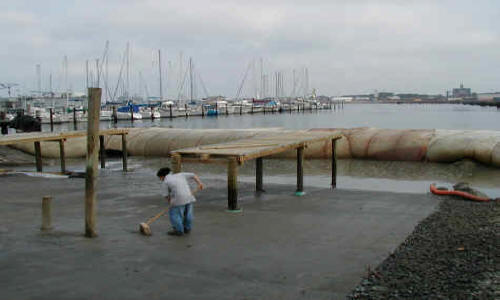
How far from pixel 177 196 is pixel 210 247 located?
98 centimetres

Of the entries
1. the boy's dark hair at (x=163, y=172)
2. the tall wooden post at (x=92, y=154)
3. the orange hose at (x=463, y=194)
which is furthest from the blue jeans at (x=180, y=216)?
the orange hose at (x=463, y=194)

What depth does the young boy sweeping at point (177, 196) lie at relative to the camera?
8742 millimetres

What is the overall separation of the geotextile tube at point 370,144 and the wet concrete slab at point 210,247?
21.2 feet

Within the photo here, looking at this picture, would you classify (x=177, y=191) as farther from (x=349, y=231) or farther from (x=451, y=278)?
(x=451, y=278)

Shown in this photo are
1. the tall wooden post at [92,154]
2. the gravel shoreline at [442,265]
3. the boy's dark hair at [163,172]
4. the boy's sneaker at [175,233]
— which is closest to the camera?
the gravel shoreline at [442,265]

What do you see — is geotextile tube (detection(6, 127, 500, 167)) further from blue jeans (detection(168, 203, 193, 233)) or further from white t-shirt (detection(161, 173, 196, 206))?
white t-shirt (detection(161, 173, 196, 206))

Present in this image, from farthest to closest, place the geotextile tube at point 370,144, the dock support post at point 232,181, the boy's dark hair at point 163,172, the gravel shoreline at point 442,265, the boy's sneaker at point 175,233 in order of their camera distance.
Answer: the geotextile tube at point 370,144 < the dock support post at point 232,181 < the boy's sneaker at point 175,233 < the boy's dark hair at point 163,172 < the gravel shoreline at point 442,265

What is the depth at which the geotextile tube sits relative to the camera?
Answer: 2150 centimetres

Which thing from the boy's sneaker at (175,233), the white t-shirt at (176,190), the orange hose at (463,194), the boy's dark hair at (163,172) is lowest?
the orange hose at (463,194)

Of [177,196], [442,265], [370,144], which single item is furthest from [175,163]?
[370,144]

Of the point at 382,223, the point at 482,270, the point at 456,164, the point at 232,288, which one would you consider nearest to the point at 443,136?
the point at 456,164

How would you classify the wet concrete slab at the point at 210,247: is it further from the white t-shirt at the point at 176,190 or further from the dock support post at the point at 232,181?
the white t-shirt at the point at 176,190

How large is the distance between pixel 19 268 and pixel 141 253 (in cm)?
167

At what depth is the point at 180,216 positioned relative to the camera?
9062mm
